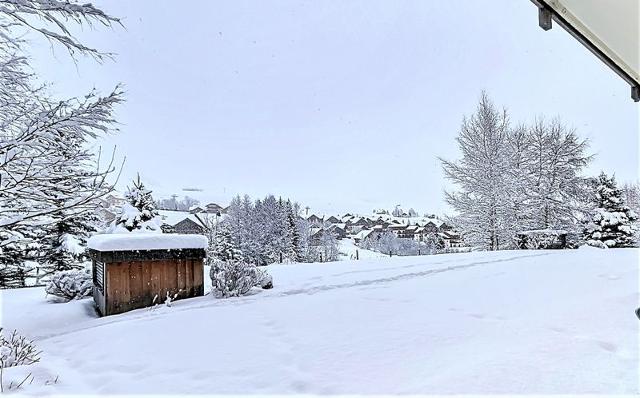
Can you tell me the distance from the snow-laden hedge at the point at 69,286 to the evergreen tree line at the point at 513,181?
572 inches

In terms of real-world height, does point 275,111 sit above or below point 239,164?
above

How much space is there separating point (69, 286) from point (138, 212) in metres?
6.33

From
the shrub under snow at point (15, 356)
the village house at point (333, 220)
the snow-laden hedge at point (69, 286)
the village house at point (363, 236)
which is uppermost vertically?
the village house at point (333, 220)

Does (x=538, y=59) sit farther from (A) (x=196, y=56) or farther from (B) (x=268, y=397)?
(B) (x=268, y=397)

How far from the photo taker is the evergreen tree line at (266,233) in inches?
1041

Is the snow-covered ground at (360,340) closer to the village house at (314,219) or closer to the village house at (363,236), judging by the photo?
the village house at (363,236)

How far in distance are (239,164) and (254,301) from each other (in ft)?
105

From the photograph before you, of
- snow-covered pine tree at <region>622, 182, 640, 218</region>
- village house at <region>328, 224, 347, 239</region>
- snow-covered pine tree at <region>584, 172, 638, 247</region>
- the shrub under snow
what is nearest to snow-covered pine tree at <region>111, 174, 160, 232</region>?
the shrub under snow

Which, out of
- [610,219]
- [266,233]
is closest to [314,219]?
[266,233]

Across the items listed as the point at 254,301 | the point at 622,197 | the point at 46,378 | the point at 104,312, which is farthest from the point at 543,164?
the point at 46,378

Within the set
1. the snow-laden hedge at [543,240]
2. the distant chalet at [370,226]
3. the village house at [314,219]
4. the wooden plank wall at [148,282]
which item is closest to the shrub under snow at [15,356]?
the wooden plank wall at [148,282]

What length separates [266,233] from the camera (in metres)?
27.2

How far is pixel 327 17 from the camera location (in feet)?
55.2

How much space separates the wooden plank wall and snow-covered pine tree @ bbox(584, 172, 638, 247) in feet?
52.6
